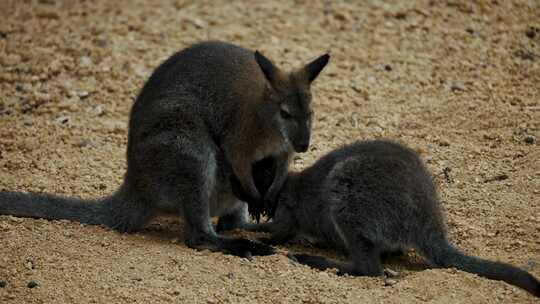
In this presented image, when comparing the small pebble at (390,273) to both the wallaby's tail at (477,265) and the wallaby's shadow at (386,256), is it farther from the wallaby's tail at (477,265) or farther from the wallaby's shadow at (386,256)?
the wallaby's tail at (477,265)

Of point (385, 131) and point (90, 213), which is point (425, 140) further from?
point (90, 213)

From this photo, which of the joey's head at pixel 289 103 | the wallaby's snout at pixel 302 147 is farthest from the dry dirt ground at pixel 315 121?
the joey's head at pixel 289 103

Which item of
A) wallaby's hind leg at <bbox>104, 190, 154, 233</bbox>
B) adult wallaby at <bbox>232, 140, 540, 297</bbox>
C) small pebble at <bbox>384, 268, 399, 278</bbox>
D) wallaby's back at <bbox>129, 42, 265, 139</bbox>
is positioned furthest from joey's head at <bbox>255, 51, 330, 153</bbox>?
wallaby's hind leg at <bbox>104, 190, 154, 233</bbox>

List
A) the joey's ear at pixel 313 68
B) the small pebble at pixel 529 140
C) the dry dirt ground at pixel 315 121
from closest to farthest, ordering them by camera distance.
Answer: the dry dirt ground at pixel 315 121, the joey's ear at pixel 313 68, the small pebble at pixel 529 140

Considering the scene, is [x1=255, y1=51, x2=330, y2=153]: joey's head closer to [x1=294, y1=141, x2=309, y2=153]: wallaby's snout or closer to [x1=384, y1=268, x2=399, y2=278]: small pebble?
[x1=294, y1=141, x2=309, y2=153]: wallaby's snout

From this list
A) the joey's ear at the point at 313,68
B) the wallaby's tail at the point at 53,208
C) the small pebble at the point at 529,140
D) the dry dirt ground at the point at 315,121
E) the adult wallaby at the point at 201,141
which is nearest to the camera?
the dry dirt ground at the point at 315,121

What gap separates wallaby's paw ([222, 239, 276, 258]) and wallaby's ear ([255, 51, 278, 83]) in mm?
1436

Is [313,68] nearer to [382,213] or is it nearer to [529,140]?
[382,213]

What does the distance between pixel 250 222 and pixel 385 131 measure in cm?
214

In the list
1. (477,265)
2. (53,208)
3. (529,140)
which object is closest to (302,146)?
(477,265)

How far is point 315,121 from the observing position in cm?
956

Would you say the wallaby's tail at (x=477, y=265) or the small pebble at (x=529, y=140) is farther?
the small pebble at (x=529, y=140)

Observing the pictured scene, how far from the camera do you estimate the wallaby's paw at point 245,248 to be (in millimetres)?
6812

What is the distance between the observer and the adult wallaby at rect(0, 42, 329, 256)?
699 cm
